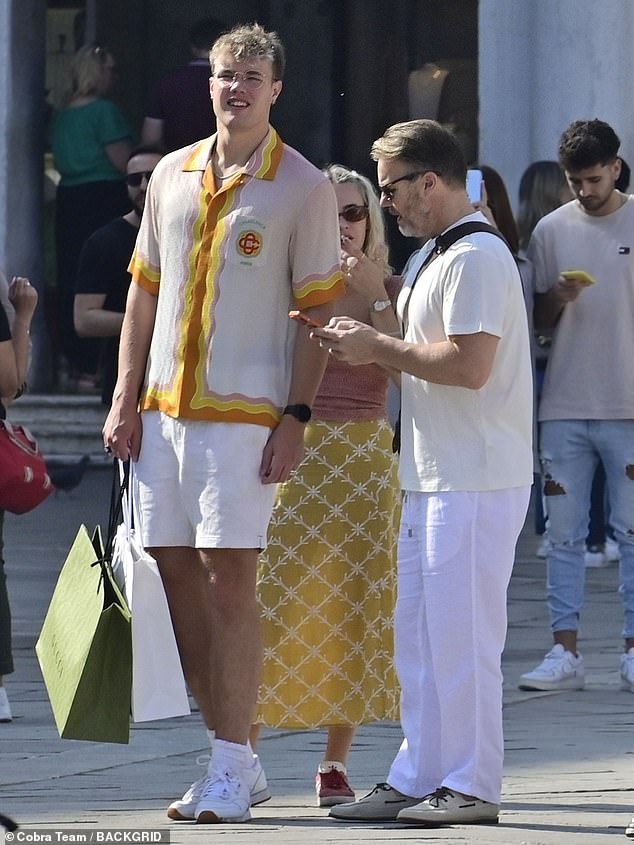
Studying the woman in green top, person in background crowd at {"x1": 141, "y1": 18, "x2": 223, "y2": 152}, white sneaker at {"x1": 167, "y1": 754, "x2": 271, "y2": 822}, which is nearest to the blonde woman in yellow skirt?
white sneaker at {"x1": 167, "y1": 754, "x2": 271, "y2": 822}

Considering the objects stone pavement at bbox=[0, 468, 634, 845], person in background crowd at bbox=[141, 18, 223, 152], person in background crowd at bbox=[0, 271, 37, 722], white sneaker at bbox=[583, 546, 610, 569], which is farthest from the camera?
person in background crowd at bbox=[141, 18, 223, 152]

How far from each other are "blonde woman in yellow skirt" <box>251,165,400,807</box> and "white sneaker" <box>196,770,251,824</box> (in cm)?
55

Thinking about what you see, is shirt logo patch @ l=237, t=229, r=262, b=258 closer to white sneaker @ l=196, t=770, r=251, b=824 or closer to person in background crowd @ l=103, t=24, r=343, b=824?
person in background crowd @ l=103, t=24, r=343, b=824

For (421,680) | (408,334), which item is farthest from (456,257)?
(421,680)

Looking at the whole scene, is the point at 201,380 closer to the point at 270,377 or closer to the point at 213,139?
the point at 270,377

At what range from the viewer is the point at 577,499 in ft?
26.8

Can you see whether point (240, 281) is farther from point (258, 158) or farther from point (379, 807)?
point (379, 807)

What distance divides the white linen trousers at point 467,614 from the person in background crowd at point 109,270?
9.34 feet

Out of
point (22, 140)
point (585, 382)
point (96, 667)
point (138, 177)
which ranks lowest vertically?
point (96, 667)

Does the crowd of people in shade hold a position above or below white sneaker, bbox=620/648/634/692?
above

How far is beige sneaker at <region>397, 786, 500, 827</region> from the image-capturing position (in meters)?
5.50

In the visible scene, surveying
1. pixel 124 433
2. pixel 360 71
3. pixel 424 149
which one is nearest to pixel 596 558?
pixel 360 71

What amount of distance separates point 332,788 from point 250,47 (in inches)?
76.7

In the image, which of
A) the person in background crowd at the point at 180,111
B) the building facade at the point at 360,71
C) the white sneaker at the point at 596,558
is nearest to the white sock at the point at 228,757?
the white sneaker at the point at 596,558
